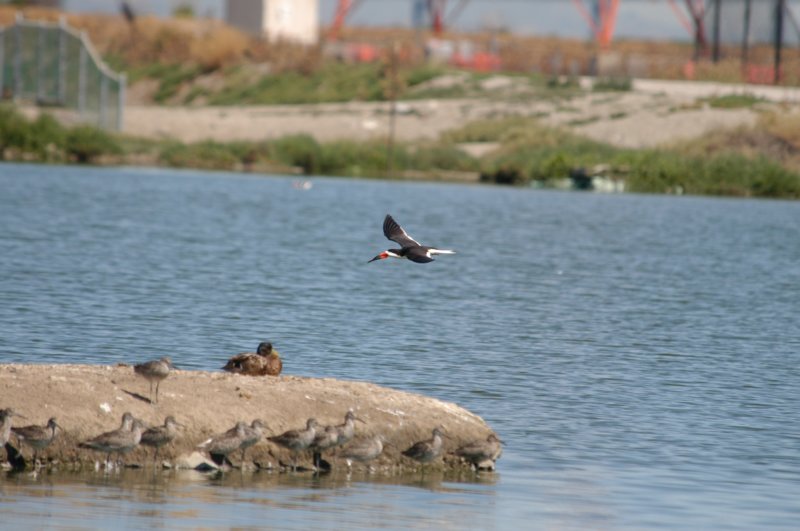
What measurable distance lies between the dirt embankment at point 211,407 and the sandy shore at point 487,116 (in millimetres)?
51548

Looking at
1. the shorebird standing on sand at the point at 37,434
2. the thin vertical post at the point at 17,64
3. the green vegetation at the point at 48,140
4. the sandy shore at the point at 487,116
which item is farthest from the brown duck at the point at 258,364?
the thin vertical post at the point at 17,64

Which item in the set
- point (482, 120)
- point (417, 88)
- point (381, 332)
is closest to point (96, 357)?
point (381, 332)

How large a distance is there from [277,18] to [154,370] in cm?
8733

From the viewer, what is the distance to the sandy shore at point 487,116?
220 feet

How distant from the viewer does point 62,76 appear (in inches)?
2576

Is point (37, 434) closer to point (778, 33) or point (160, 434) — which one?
point (160, 434)

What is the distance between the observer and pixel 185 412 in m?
14.0

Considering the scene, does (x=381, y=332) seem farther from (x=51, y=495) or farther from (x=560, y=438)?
(x=51, y=495)

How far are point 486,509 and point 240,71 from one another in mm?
77679


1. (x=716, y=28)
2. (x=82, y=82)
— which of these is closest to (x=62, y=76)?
(x=82, y=82)

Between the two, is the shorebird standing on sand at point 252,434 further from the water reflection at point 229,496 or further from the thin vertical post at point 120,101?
the thin vertical post at point 120,101

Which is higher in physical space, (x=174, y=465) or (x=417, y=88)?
(x=417, y=88)

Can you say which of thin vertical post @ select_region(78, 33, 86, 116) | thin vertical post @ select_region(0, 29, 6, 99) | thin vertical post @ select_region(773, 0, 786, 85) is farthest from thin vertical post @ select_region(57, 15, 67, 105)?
thin vertical post @ select_region(773, 0, 786, 85)

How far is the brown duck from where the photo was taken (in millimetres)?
15695
